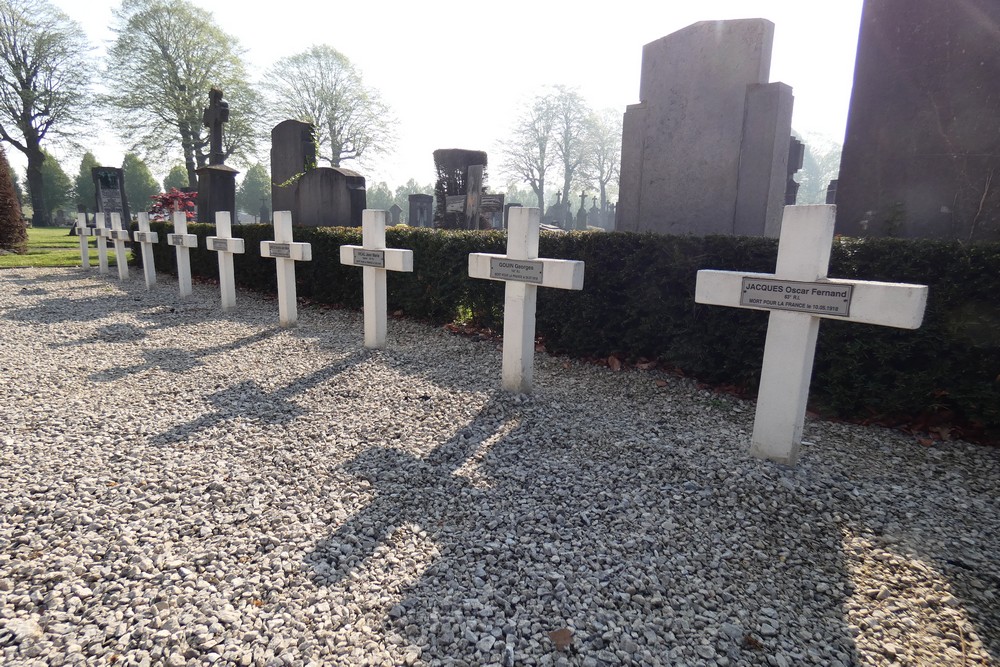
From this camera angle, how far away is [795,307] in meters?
3.07

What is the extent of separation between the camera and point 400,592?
2072 millimetres

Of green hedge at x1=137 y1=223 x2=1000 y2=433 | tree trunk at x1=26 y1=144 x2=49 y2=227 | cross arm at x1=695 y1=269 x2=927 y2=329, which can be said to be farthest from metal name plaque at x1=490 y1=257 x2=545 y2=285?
tree trunk at x1=26 y1=144 x2=49 y2=227

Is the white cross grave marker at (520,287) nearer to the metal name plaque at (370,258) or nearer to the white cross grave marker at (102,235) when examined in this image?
the metal name plaque at (370,258)

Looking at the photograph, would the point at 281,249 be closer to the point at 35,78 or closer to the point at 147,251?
the point at 147,251

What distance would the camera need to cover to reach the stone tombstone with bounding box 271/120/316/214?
9703mm

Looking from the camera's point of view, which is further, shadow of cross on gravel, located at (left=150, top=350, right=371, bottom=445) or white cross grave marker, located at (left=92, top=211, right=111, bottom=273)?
white cross grave marker, located at (left=92, top=211, right=111, bottom=273)

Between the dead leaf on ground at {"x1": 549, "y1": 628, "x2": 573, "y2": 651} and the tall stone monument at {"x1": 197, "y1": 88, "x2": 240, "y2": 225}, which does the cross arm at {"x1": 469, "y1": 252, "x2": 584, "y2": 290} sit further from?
the tall stone monument at {"x1": 197, "y1": 88, "x2": 240, "y2": 225}

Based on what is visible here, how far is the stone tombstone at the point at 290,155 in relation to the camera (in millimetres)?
9703

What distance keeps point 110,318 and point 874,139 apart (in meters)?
9.05

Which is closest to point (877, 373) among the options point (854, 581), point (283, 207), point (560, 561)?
point (854, 581)

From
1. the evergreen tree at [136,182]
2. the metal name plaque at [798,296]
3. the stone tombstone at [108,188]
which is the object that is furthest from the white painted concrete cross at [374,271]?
the evergreen tree at [136,182]

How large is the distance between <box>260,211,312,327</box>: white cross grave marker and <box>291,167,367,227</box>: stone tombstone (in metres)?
2.36

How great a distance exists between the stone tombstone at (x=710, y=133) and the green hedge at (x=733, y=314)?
80.2 inches

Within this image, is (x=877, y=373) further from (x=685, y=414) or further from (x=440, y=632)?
(x=440, y=632)
